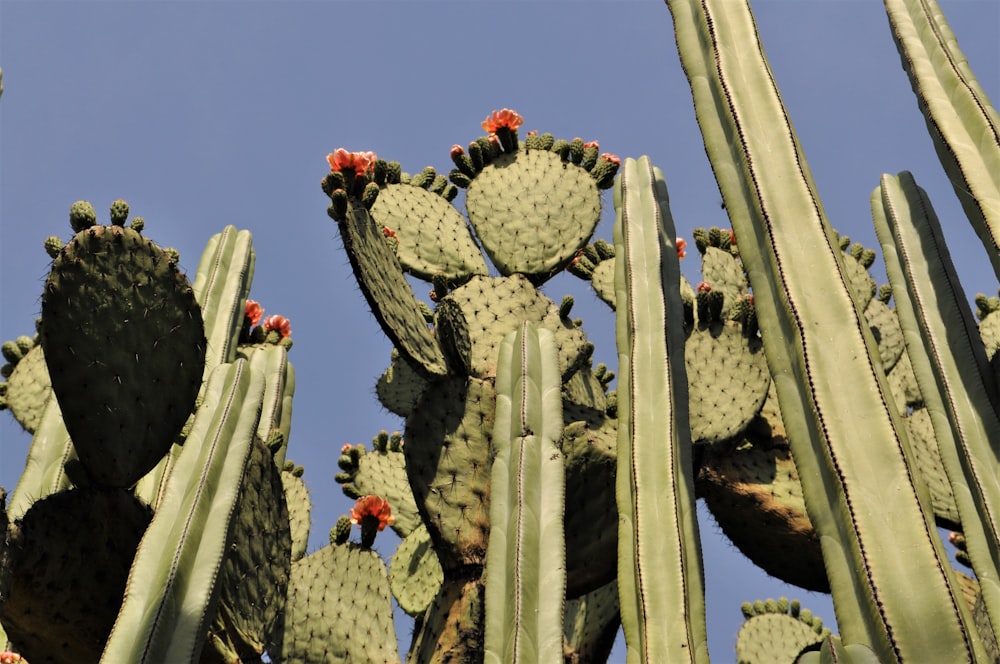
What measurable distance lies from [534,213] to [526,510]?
1960mm

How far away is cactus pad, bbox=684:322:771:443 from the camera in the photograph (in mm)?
4102

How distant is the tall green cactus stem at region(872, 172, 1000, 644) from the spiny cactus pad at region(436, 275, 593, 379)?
1.16 m

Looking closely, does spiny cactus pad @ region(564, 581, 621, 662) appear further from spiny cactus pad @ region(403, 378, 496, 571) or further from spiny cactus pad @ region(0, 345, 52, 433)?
spiny cactus pad @ region(0, 345, 52, 433)

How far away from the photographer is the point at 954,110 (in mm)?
2857

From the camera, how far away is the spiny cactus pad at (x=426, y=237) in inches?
179

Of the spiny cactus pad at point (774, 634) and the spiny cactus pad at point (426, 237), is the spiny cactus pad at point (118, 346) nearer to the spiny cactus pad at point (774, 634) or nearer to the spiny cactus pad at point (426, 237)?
the spiny cactus pad at point (426, 237)

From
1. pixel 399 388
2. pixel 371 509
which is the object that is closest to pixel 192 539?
pixel 371 509

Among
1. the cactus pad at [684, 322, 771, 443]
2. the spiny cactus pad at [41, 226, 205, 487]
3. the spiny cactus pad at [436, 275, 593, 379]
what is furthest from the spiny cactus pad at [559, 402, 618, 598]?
the spiny cactus pad at [41, 226, 205, 487]

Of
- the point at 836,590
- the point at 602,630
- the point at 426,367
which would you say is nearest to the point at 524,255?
the point at 426,367

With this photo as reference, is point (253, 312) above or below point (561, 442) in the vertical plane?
above

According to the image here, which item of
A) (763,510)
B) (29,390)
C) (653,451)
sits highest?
(29,390)

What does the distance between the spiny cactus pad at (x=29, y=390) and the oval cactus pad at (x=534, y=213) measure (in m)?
1.94

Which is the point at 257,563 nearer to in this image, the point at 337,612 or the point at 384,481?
the point at 337,612

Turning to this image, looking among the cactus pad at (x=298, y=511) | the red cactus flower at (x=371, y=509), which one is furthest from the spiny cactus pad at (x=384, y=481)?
the red cactus flower at (x=371, y=509)
